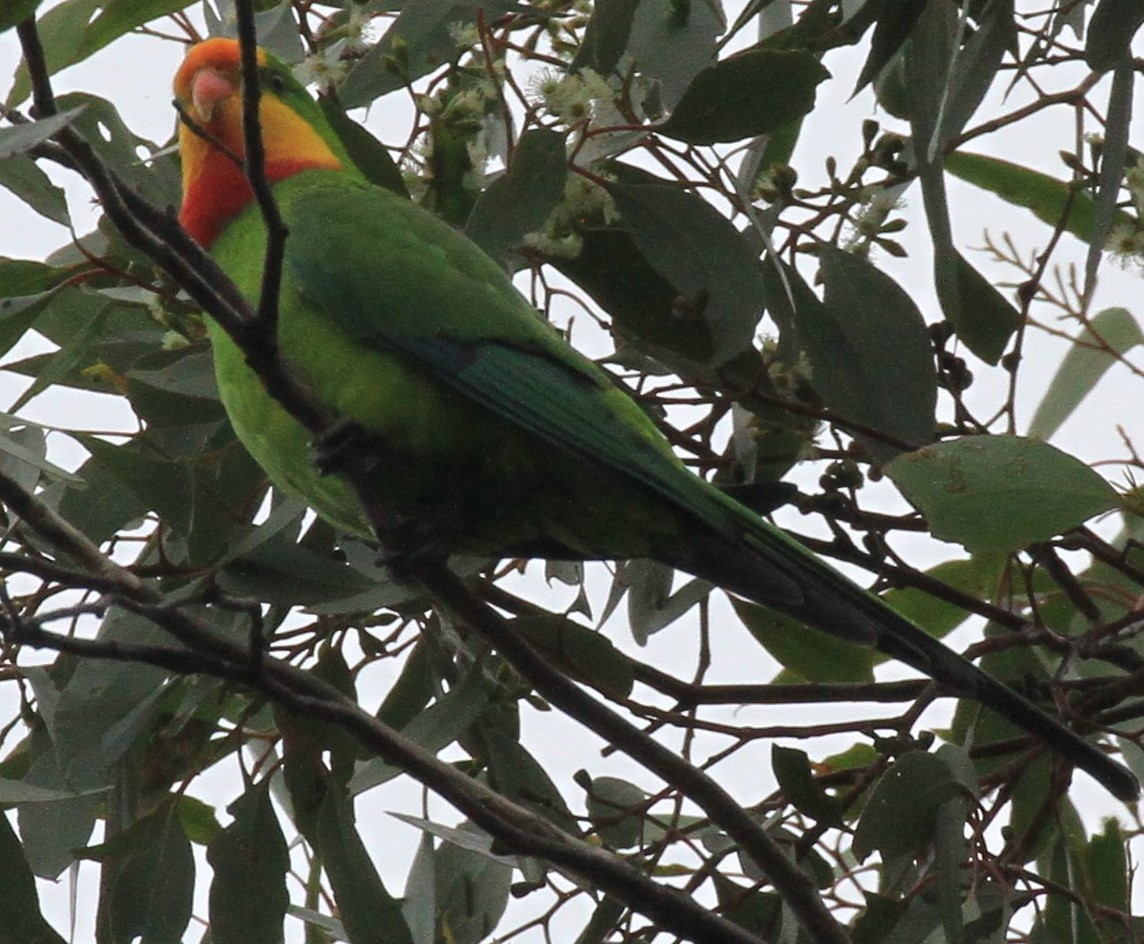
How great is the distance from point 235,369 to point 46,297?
0.45m

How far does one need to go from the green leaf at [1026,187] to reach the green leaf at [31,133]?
169 cm

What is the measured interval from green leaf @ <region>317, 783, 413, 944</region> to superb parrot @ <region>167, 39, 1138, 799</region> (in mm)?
503

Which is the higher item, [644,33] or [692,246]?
[644,33]

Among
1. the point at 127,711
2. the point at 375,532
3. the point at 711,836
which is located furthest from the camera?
the point at 711,836

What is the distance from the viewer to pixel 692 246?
7.41ft

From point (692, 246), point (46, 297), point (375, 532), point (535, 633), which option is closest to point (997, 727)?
point (535, 633)

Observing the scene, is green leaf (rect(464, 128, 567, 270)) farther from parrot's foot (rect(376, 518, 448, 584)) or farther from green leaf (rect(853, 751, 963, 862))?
green leaf (rect(853, 751, 963, 862))

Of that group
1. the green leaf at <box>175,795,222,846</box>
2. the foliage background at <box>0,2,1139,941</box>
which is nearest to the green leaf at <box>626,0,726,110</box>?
the foliage background at <box>0,2,1139,941</box>

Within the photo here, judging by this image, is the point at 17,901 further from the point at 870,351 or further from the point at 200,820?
the point at 870,351

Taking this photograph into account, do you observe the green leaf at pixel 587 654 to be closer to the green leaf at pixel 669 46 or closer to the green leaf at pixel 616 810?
the green leaf at pixel 616 810

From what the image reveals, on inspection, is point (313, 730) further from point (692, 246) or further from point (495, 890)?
point (692, 246)

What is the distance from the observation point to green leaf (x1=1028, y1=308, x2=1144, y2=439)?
268 centimetres

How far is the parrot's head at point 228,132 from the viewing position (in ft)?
8.13

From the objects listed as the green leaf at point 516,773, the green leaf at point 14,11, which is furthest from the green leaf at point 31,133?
the green leaf at point 516,773
